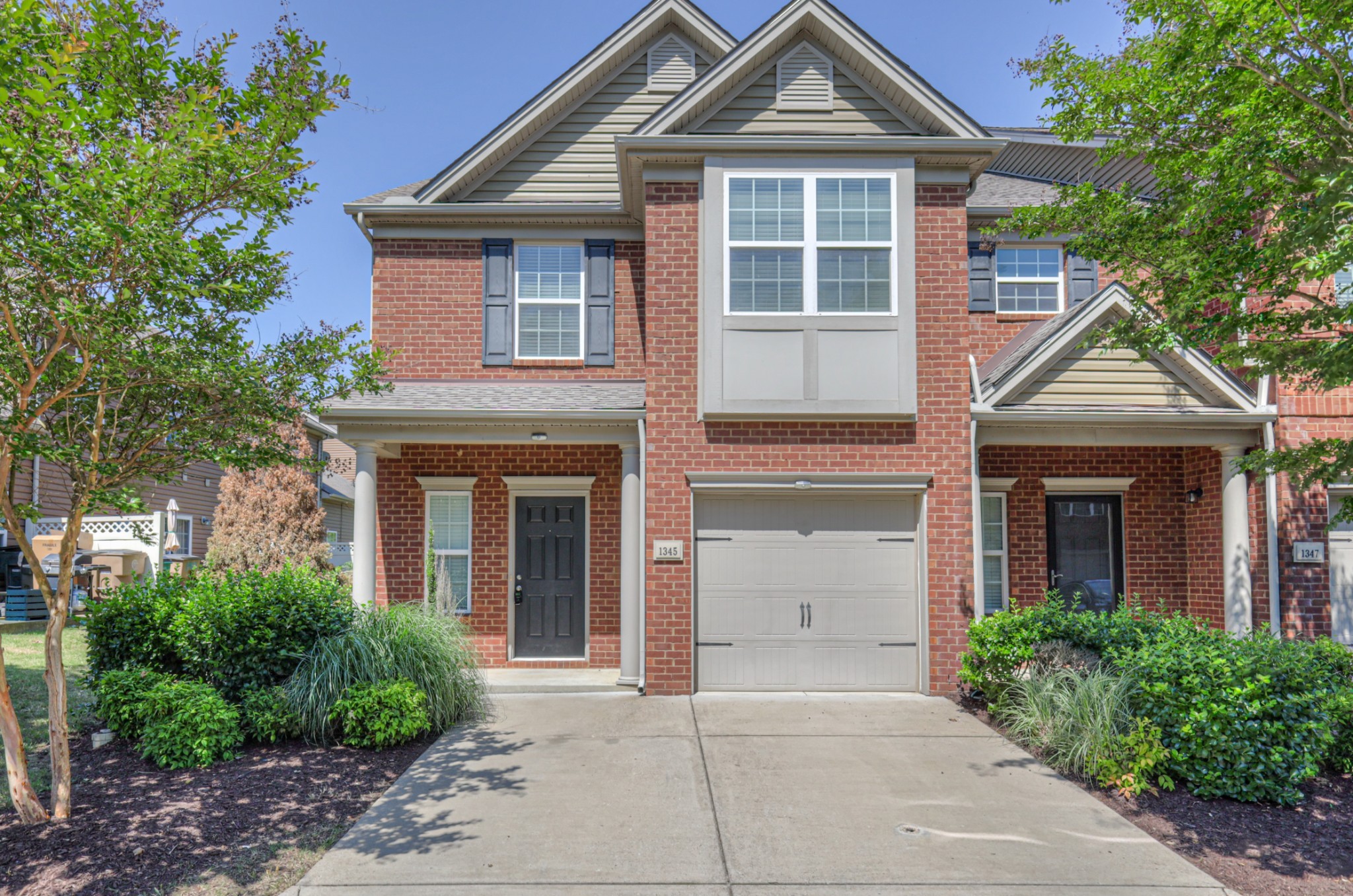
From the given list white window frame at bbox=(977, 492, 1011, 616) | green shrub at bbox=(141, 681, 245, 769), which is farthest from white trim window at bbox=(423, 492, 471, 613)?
white window frame at bbox=(977, 492, 1011, 616)

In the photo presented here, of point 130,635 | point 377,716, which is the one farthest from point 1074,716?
point 130,635

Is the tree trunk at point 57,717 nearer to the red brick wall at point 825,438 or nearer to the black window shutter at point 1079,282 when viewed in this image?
the red brick wall at point 825,438

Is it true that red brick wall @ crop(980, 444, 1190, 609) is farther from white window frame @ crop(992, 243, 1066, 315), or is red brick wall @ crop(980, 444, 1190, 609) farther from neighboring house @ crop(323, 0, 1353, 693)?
white window frame @ crop(992, 243, 1066, 315)

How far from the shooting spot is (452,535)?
1134 cm

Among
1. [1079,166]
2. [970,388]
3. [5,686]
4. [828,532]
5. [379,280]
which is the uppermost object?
[1079,166]

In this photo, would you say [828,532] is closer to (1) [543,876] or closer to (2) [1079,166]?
(1) [543,876]

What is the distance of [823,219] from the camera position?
381 inches

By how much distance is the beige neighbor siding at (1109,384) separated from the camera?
10.0m

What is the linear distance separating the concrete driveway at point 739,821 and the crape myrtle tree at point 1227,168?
3993 mm

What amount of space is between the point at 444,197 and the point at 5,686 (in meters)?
7.93

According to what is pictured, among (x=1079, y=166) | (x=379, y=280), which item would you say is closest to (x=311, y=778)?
(x=379, y=280)

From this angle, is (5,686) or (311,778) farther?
(311,778)

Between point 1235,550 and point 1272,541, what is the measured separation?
1.75 feet

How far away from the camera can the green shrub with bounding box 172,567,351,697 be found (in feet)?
24.5
